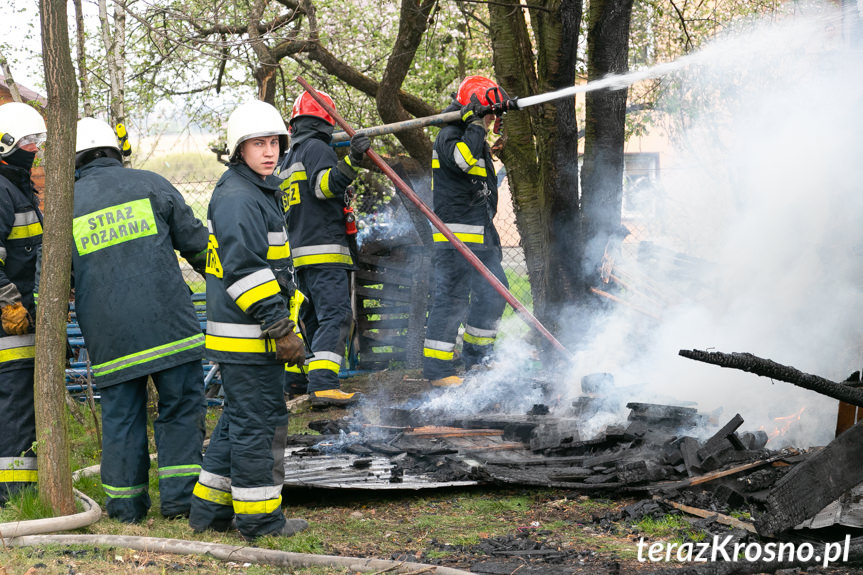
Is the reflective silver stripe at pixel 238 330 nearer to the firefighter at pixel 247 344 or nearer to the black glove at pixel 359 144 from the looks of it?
the firefighter at pixel 247 344

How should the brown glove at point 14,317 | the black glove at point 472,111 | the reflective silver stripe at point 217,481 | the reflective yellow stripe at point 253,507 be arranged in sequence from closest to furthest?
the reflective yellow stripe at point 253,507, the reflective silver stripe at point 217,481, the brown glove at point 14,317, the black glove at point 472,111

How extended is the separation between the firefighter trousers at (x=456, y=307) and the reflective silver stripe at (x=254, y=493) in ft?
12.6

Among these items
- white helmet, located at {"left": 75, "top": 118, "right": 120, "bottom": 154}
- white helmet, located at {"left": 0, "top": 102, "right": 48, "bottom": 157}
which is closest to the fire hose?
white helmet, located at {"left": 75, "top": 118, "right": 120, "bottom": 154}

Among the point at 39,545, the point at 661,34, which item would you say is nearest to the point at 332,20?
the point at 661,34

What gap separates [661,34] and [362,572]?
1013 centimetres

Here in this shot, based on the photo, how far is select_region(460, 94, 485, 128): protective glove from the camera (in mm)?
7250

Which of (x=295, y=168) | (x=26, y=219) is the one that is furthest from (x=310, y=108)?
(x=26, y=219)

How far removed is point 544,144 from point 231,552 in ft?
16.8

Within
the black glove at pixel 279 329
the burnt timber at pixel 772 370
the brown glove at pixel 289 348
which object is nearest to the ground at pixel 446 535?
the burnt timber at pixel 772 370

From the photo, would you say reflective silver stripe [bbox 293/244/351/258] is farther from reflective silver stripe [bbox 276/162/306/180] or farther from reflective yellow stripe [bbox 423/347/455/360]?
reflective yellow stripe [bbox 423/347/455/360]

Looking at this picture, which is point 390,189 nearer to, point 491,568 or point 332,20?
point 332,20

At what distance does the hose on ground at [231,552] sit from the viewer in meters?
3.52

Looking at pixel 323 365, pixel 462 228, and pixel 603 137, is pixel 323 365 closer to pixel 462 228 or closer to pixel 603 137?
pixel 462 228

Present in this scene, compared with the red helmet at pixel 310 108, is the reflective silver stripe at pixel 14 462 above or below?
below
